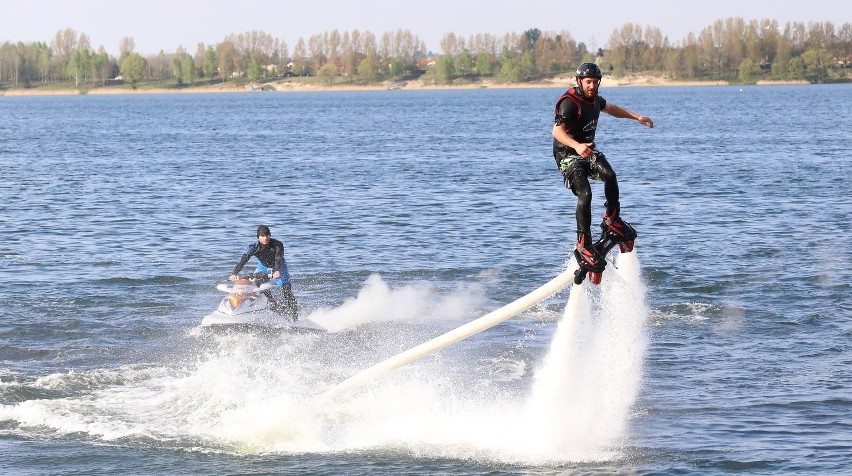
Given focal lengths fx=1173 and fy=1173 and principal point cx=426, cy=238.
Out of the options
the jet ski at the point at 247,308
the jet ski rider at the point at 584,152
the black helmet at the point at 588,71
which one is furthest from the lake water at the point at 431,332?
the black helmet at the point at 588,71

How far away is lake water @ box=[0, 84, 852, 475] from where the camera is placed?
56.3ft

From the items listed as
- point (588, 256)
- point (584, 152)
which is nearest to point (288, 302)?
point (588, 256)

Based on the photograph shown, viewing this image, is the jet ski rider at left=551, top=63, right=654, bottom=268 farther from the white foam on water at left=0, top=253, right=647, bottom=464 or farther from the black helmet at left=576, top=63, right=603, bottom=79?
the white foam on water at left=0, top=253, right=647, bottom=464

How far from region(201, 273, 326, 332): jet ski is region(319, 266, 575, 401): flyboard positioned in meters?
5.61

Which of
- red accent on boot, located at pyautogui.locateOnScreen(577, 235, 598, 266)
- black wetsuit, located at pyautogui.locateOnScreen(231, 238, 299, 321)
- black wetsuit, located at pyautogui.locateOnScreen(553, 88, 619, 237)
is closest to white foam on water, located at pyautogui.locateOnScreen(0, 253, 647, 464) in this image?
red accent on boot, located at pyautogui.locateOnScreen(577, 235, 598, 266)

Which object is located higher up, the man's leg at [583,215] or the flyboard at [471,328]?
→ the man's leg at [583,215]

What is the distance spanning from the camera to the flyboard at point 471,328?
1484 cm

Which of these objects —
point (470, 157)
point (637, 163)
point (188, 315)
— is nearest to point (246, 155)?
point (470, 157)

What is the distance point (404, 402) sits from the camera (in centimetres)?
1925

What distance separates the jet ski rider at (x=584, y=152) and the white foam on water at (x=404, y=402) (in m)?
1.01

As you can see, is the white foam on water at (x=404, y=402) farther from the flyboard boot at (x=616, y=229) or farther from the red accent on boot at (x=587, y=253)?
the flyboard boot at (x=616, y=229)

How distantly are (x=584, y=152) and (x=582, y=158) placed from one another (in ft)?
1.42

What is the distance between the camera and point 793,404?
19641 millimetres

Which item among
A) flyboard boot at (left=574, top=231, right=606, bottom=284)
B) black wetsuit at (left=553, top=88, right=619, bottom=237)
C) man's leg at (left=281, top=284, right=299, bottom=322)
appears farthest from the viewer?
man's leg at (left=281, top=284, right=299, bottom=322)
